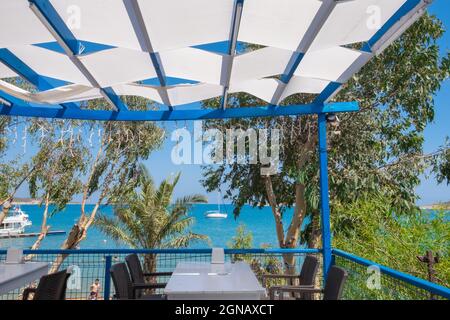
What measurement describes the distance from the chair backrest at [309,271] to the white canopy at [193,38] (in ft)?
6.36

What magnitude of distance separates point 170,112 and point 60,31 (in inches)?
107

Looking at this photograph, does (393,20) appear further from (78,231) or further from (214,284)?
(78,231)

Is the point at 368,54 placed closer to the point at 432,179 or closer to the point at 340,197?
the point at 340,197

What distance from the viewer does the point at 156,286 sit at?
430cm

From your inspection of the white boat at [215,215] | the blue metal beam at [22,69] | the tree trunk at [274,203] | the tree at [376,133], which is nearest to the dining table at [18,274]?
the blue metal beam at [22,69]

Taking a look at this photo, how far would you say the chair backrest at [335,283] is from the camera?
322 centimetres

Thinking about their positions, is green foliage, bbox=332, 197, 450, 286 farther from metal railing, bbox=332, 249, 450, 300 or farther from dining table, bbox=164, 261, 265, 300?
dining table, bbox=164, 261, 265, 300

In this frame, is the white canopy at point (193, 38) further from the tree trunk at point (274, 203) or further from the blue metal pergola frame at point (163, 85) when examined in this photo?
the tree trunk at point (274, 203)

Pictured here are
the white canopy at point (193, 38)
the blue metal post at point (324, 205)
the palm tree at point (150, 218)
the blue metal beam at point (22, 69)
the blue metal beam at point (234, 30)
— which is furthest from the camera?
the palm tree at point (150, 218)

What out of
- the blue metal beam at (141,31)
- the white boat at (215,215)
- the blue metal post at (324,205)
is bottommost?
the white boat at (215,215)

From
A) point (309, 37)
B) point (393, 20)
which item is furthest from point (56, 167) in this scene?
point (393, 20)

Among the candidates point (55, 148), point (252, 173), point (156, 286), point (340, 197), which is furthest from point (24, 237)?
point (156, 286)

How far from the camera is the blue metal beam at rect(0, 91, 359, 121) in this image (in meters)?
5.61

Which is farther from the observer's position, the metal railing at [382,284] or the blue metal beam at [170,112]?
the blue metal beam at [170,112]
